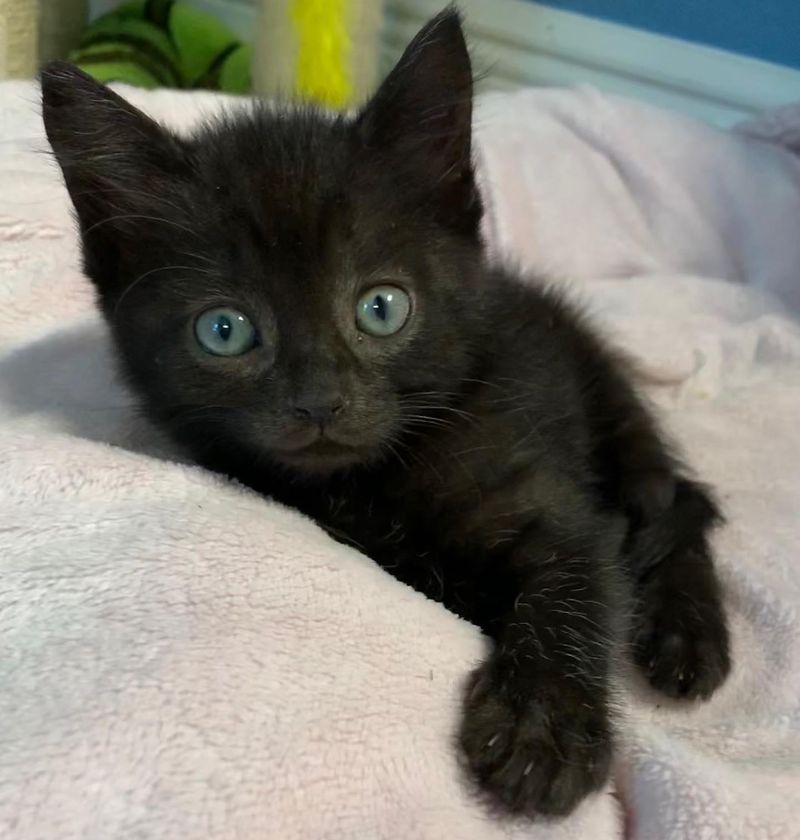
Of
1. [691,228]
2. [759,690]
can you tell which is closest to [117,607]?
[759,690]

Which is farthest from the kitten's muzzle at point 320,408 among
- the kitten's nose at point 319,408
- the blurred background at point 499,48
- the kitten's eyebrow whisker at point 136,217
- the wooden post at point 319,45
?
the wooden post at point 319,45

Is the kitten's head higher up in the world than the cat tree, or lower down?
higher up

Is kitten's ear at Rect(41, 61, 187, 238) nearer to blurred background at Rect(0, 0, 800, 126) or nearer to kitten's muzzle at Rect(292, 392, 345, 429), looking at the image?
kitten's muzzle at Rect(292, 392, 345, 429)

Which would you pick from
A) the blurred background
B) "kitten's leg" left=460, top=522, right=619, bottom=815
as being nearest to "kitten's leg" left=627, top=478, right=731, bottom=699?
"kitten's leg" left=460, top=522, right=619, bottom=815

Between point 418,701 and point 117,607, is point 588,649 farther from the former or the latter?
point 117,607

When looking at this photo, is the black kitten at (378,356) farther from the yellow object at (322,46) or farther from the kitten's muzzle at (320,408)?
the yellow object at (322,46)

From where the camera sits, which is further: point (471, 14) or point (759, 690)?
point (471, 14)
